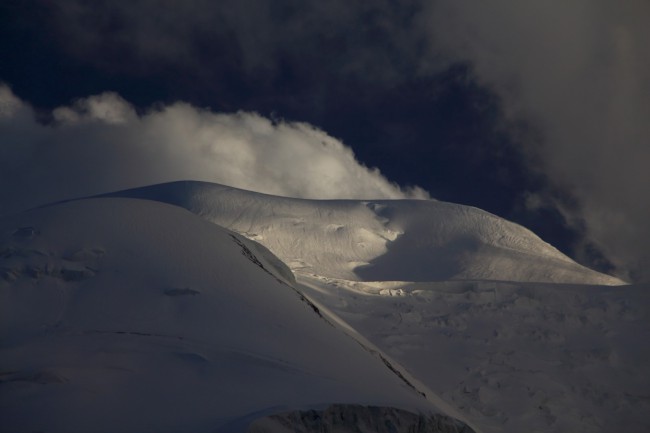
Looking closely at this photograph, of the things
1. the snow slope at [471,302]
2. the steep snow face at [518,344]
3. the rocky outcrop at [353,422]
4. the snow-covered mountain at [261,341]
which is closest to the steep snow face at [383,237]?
the snow slope at [471,302]

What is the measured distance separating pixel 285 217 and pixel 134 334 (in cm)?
2796

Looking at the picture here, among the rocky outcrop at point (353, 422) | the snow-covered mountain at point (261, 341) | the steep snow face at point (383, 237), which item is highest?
the steep snow face at point (383, 237)

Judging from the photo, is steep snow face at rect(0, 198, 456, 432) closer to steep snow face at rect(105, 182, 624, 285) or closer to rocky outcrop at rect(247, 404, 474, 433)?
rocky outcrop at rect(247, 404, 474, 433)

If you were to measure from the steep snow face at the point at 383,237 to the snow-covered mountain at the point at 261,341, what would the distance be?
4555 millimetres

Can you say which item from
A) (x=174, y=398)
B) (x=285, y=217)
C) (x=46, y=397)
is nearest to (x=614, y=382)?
(x=174, y=398)

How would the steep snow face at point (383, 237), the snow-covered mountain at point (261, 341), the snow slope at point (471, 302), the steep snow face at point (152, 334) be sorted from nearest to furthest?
1. the steep snow face at point (152, 334)
2. the snow-covered mountain at point (261, 341)
3. the snow slope at point (471, 302)
4. the steep snow face at point (383, 237)

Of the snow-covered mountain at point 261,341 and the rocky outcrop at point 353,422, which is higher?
the snow-covered mountain at point 261,341

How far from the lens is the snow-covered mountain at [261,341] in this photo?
10.8 meters

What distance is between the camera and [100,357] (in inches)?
459

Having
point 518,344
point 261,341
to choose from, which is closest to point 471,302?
point 518,344

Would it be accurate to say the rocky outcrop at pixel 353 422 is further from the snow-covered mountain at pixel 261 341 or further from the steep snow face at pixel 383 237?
the steep snow face at pixel 383 237

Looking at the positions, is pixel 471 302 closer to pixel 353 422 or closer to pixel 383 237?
pixel 383 237

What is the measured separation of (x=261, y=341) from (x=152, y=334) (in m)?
2.00

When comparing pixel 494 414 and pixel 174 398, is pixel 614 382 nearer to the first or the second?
pixel 494 414
